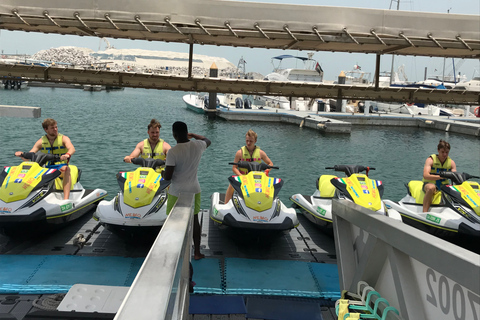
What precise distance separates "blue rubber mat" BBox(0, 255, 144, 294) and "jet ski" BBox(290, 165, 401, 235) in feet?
8.83

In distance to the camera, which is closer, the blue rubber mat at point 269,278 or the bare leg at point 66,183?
the blue rubber mat at point 269,278

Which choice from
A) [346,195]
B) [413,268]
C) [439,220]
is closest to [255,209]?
[346,195]

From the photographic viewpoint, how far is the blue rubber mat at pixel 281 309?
4.16 m

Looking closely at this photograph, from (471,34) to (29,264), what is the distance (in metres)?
5.09

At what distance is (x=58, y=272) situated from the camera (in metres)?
4.96

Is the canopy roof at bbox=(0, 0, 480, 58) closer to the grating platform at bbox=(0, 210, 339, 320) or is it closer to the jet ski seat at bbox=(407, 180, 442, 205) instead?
the grating platform at bbox=(0, 210, 339, 320)

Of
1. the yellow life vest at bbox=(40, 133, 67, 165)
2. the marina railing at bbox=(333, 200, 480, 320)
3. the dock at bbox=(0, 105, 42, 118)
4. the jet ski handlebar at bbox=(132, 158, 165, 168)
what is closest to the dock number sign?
the marina railing at bbox=(333, 200, 480, 320)

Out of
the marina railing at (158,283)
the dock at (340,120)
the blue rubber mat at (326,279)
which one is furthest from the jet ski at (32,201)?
the dock at (340,120)

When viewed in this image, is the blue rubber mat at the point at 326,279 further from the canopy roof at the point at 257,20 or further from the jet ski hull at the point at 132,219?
the canopy roof at the point at 257,20

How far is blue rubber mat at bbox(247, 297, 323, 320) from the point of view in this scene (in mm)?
4156

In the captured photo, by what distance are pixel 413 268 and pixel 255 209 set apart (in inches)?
150

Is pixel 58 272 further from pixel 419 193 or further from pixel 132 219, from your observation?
pixel 419 193

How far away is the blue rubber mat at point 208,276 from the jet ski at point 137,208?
28.3 inches

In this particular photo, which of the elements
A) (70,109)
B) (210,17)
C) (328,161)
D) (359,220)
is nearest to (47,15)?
(210,17)
